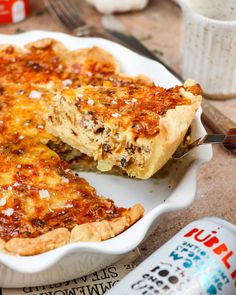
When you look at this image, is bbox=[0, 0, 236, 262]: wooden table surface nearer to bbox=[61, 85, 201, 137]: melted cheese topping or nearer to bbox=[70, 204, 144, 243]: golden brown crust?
bbox=[70, 204, 144, 243]: golden brown crust

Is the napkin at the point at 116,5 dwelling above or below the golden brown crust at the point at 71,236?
below

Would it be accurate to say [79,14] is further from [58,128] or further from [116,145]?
[116,145]

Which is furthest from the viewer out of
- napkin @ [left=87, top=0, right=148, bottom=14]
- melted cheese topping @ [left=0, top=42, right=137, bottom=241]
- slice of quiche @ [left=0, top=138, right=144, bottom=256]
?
napkin @ [left=87, top=0, right=148, bottom=14]

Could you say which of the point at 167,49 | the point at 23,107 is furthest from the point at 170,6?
the point at 23,107

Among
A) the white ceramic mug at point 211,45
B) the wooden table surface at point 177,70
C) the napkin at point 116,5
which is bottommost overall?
the wooden table surface at point 177,70

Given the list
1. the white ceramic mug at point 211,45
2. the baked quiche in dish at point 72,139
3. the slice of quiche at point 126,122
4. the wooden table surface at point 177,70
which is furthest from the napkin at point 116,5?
the slice of quiche at point 126,122

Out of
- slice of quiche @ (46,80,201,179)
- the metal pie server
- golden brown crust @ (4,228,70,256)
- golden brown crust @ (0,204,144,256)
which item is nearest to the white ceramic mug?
slice of quiche @ (46,80,201,179)

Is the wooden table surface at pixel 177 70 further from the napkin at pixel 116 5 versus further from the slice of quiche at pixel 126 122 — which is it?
the slice of quiche at pixel 126 122

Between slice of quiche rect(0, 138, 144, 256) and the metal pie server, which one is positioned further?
the metal pie server
